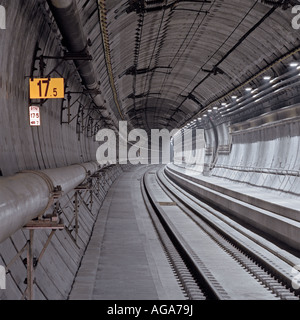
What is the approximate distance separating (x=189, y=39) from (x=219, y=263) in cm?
1006

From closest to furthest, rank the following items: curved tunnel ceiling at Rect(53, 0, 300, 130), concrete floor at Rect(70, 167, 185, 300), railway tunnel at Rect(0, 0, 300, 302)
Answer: railway tunnel at Rect(0, 0, 300, 302) → concrete floor at Rect(70, 167, 185, 300) → curved tunnel ceiling at Rect(53, 0, 300, 130)

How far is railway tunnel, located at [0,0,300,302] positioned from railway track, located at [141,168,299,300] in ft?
0.17

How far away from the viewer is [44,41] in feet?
30.4

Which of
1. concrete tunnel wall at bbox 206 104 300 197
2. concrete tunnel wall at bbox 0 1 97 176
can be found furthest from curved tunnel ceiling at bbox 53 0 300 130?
concrete tunnel wall at bbox 206 104 300 197

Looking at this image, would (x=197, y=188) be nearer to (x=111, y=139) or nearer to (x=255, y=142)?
(x=255, y=142)

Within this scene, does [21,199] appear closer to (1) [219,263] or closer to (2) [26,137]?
(2) [26,137]

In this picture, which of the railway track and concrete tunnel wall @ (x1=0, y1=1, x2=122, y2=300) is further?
the railway track

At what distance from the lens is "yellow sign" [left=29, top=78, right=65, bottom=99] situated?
27.1 ft

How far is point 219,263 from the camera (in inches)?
423

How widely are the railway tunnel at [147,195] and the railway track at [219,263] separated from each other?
0.05 metres

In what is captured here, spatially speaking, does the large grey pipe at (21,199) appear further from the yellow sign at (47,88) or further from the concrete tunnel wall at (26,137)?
the yellow sign at (47,88)

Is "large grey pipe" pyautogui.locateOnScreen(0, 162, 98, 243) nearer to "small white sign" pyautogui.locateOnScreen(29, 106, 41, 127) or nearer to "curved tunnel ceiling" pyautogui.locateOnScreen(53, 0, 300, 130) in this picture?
"small white sign" pyautogui.locateOnScreen(29, 106, 41, 127)
